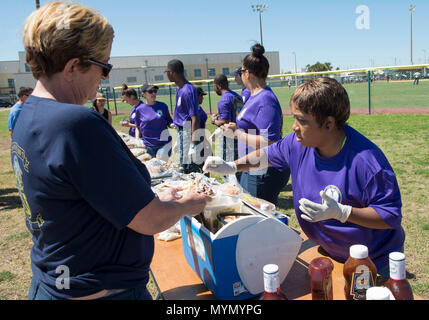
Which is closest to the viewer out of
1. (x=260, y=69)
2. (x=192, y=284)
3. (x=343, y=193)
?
(x=343, y=193)

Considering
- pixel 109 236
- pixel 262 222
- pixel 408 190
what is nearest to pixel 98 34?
pixel 109 236

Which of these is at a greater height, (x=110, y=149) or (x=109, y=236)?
(x=110, y=149)

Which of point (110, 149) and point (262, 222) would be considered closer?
point (110, 149)

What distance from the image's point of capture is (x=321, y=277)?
1328 millimetres

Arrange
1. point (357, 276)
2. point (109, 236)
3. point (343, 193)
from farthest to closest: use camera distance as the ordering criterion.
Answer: point (343, 193)
point (357, 276)
point (109, 236)

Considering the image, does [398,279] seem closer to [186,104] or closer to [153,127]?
[186,104]

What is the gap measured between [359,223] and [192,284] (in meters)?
0.84

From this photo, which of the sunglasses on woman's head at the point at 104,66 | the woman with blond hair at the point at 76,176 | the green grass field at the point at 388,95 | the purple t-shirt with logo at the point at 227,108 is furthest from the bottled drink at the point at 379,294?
the green grass field at the point at 388,95

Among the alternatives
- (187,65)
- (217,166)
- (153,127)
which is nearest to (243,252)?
(217,166)

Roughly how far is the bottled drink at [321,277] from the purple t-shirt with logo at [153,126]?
473 centimetres

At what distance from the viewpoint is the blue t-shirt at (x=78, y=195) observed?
1.01 meters

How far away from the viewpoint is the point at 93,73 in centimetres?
115

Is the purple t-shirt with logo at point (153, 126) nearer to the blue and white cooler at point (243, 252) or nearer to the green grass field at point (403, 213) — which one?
the green grass field at point (403, 213)
